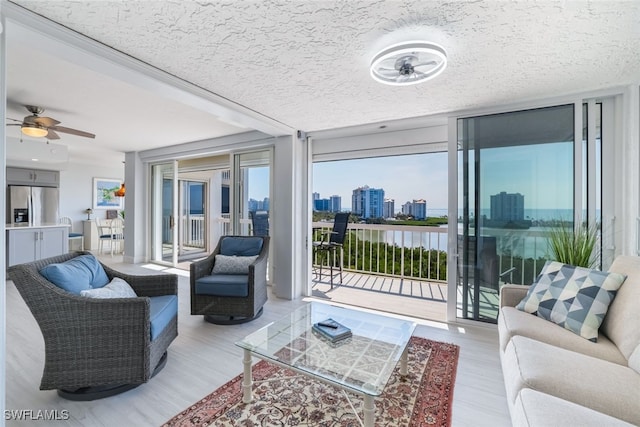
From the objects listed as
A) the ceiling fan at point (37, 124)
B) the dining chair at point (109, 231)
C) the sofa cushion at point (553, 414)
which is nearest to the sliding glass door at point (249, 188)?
the ceiling fan at point (37, 124)

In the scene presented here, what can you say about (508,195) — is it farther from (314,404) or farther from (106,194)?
(106,194)

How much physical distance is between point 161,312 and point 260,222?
2459mm

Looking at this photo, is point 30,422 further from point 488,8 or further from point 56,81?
point 488,8

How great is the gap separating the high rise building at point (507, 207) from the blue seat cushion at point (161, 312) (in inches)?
123

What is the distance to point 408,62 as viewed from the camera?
185 cm

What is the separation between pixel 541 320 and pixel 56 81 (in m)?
4.52

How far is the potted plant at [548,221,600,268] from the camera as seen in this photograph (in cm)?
223

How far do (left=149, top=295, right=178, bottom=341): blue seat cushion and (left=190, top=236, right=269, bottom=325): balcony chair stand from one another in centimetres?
56

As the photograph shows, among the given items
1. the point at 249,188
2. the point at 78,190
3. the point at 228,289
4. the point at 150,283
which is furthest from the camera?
the point at 78,190

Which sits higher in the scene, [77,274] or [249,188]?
[249,188]

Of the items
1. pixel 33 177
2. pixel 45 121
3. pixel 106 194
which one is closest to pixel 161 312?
pixel 45 121

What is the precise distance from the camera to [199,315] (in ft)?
9.89

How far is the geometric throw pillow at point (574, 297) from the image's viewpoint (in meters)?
1.70

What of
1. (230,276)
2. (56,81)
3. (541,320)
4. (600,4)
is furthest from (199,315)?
(600,4)
